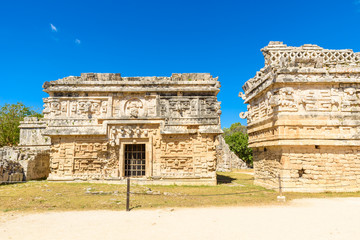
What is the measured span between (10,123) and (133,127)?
64.9 feet

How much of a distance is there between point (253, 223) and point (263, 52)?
887 centimetres

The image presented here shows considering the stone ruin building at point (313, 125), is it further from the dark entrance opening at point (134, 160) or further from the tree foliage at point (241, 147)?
the tree foliage at point (241, 147)

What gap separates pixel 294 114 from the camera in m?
9.45

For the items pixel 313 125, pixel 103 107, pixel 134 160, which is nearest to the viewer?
pixel 313 125

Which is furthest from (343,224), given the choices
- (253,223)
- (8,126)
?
(8,126)

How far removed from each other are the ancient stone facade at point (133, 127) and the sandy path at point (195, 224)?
16.2 feet

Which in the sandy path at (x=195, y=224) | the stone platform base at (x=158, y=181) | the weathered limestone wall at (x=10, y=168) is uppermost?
the weathered limestone wall at (x=10, y=168)

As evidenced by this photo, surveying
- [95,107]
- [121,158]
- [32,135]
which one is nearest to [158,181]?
[121,158]

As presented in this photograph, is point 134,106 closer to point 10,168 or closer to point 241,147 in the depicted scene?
point 10,168

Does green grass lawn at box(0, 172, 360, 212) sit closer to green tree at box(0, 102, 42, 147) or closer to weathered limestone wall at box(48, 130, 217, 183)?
weathered limestone wall at box(48, 130, 217, 183)

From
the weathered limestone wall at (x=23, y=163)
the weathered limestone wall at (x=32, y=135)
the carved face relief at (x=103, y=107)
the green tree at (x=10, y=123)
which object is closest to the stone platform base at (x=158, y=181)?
the weathered limestone wall at (x=23, y=163)

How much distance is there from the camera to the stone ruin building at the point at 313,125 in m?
9.23

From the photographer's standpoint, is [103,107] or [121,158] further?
[103,107]

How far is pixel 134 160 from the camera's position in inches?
466
